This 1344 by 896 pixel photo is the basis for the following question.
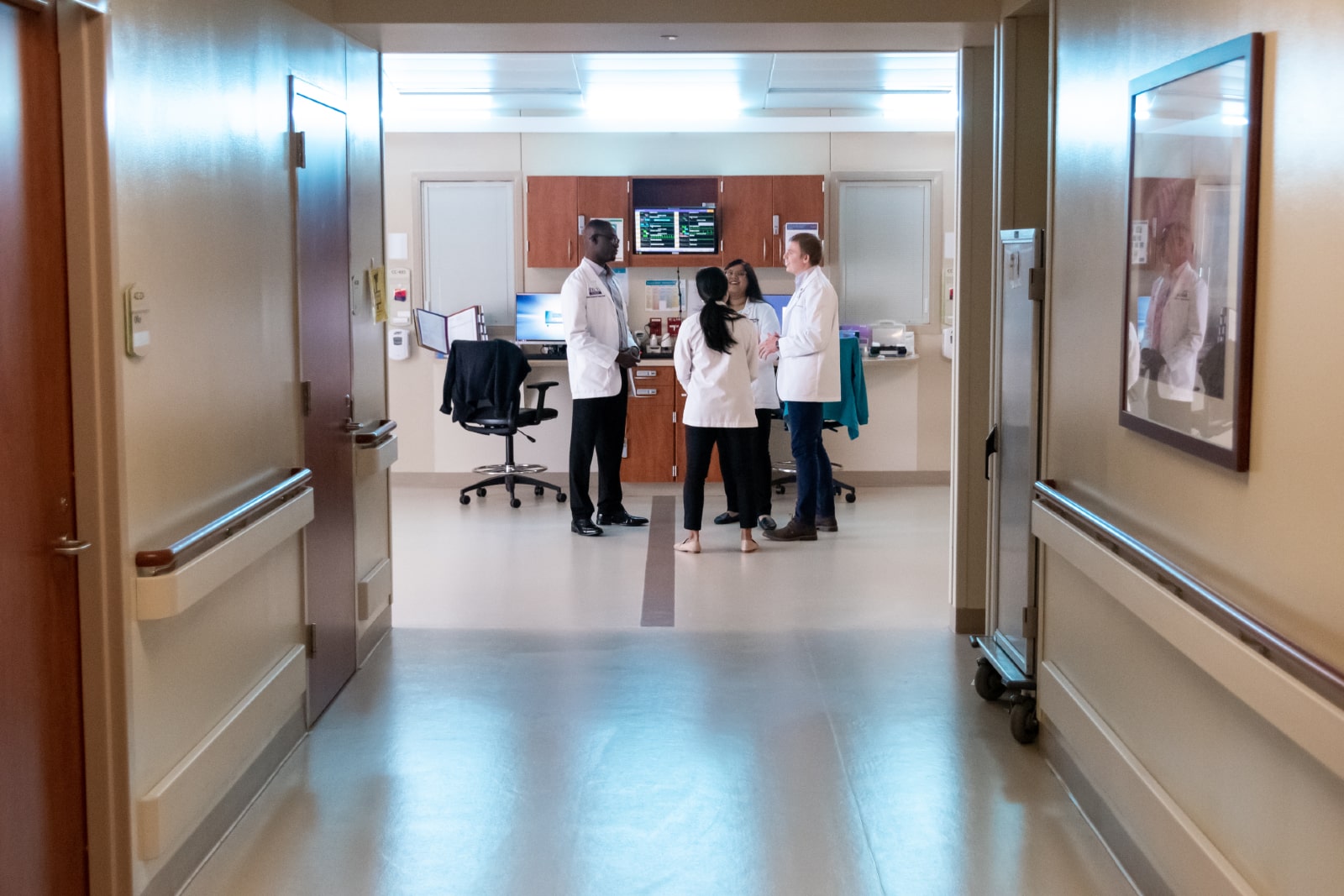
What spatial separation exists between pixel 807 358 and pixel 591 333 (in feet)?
4.00

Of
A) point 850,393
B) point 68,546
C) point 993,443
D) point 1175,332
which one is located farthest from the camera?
point 850,393

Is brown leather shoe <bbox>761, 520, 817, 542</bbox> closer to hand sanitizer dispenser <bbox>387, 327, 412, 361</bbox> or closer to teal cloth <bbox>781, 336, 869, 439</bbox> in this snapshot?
teal cloth <bbox>781, 336, 869, 439</bbox>

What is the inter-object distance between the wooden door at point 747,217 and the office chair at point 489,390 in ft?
5.66

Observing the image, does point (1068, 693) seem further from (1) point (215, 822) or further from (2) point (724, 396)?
(2) point (724, 396)

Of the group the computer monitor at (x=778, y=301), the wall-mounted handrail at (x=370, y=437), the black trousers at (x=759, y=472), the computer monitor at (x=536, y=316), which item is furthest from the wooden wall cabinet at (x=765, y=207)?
Answer: the wall-mounted handrail at (x=370, y=437)

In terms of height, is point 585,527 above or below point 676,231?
below

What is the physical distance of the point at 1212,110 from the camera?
2656 millimetres

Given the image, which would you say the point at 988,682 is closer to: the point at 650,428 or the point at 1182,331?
the point at 1182,331

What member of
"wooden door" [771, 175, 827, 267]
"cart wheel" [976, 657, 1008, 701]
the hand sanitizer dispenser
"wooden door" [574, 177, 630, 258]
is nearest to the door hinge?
"cart wheel" [976, 657, 1008, 701]

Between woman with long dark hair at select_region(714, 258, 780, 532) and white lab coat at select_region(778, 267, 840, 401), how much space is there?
0.31m

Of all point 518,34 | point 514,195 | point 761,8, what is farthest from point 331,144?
point 514,195

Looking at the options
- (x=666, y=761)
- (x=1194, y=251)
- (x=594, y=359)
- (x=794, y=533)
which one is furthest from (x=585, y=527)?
(x=1194, y=251)

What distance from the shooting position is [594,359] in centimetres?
749

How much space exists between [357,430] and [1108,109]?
283 cm
